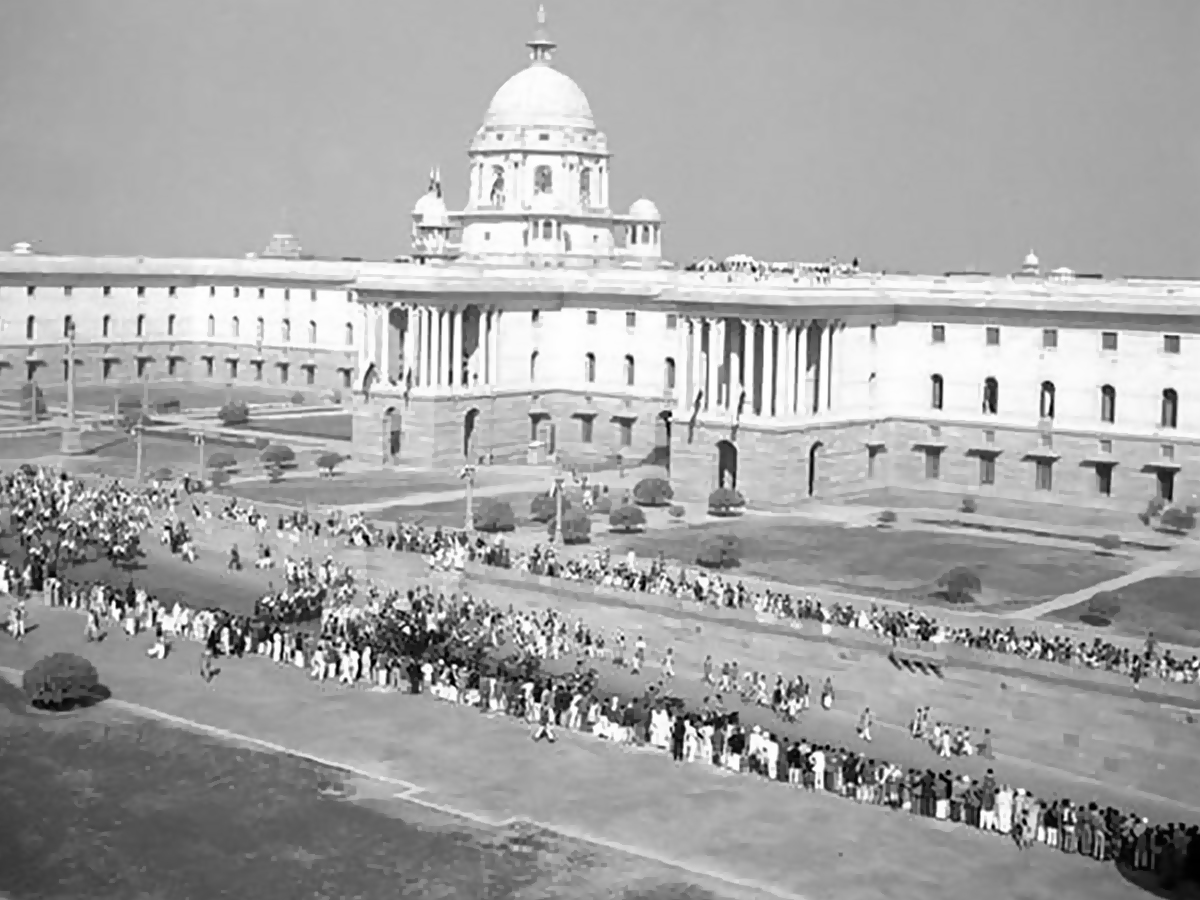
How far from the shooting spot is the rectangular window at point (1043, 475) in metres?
79.4

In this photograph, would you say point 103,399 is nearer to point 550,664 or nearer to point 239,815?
point 550,664

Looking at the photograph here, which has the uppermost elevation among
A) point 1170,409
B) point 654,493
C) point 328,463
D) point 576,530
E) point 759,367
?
point 759,367

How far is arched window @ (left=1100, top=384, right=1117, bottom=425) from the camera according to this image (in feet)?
256

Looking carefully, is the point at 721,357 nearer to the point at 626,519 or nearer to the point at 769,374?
the point at 769,374

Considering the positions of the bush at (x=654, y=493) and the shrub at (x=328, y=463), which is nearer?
the bush at (x=654, y=493)

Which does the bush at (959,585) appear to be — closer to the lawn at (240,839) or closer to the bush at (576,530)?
the bush at (576,530)

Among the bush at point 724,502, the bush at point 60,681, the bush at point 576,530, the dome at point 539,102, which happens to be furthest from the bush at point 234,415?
the bush at point 60,681

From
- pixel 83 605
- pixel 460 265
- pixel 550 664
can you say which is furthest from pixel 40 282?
pixel 550 664

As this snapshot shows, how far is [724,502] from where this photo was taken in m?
73.4

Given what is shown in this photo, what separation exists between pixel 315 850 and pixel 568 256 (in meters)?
78.0

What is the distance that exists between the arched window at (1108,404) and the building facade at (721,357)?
90mm

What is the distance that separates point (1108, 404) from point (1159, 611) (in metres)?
23.9

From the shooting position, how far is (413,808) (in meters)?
37.8


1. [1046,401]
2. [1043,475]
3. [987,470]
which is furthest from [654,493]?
[1046,401]
